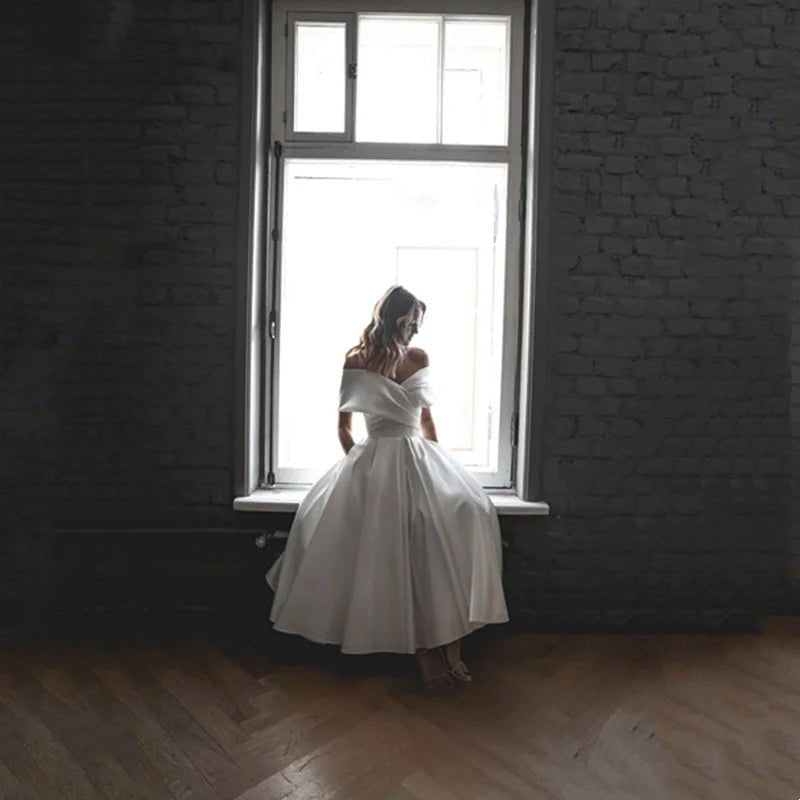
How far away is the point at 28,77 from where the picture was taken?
2672 millimetres

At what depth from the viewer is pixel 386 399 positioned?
249 centimetres

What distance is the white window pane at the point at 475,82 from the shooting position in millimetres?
2863

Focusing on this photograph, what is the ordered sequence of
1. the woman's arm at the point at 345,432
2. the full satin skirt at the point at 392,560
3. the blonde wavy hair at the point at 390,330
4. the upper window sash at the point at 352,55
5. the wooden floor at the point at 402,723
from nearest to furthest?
the wooden floor at the point at 402,723, the full satin skirt at the point at 392,560, the blonde wavy hair at the point at 390,330, the woman's arm at the point at 345,432, the upper window sash at the point at 352,55

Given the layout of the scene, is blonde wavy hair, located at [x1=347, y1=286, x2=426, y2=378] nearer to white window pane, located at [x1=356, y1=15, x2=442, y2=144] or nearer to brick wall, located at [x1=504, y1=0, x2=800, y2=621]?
brick wall, located at [x1=504, y1=0, x2=800, y2=621]

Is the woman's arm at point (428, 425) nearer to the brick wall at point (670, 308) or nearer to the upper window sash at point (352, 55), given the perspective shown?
the brick wall at point (670, 308)

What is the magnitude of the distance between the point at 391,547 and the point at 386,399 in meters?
0.56

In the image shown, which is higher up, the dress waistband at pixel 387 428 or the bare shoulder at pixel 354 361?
the bare shoulder at pixel 354 361

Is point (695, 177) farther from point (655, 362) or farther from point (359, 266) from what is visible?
point (359, 266)

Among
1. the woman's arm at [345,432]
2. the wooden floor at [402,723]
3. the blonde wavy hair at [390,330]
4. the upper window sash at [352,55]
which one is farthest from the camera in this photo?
the upper window sash at [352,55]

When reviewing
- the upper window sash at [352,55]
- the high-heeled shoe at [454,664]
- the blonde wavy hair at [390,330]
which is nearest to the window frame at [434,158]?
the upper window sash at [352,55]

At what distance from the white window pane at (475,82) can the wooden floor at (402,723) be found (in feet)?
7.36

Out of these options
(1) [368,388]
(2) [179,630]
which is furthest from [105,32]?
(2) [179,630]

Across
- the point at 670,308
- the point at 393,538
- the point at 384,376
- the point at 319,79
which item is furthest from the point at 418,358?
the point at 319,79

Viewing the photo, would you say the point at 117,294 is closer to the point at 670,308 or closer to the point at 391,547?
the point at 391,547
